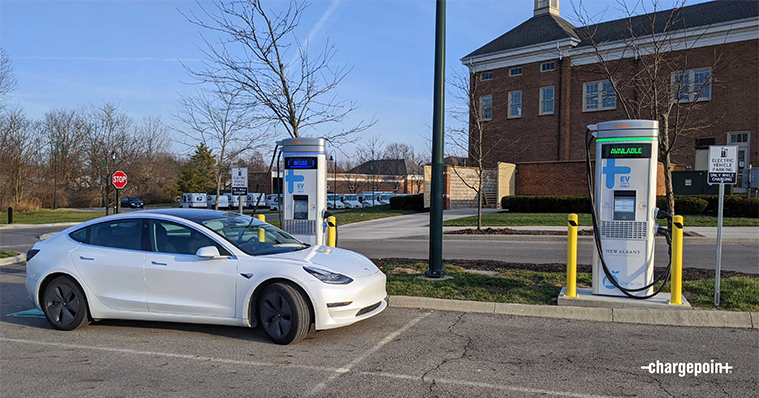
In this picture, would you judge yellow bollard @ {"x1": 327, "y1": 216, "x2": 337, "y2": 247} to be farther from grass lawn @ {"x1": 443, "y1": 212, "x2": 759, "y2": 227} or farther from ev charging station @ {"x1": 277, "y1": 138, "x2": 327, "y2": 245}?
grass lawn @ {"x1": 443, "y1": 212, "x2": 759, "y2": 227}

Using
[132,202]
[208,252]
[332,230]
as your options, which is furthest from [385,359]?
[132,202]

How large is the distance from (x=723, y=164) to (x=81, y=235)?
8.13 m

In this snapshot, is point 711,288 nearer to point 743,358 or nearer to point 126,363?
point 743,358

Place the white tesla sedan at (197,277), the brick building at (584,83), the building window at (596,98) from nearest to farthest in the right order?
1. the white tesla sedan at (197,277)
2. the brick building at (584,83)
3. the building window at (596,98)

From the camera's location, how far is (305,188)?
9859 millimetres

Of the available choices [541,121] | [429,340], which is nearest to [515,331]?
[429,340]

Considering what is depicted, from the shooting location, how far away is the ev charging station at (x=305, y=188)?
9789 millimetres

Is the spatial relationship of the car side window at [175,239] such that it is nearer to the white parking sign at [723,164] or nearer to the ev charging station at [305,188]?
the ev charging station at [305,188]

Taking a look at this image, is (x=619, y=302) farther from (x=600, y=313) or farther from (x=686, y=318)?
(x=686, y=318)

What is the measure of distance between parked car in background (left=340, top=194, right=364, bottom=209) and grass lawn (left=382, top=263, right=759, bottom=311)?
145ft

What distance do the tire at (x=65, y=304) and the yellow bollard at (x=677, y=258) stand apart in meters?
7.00

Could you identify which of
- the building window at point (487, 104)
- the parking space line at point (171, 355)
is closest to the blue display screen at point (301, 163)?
the parking space line at point (171, 355)

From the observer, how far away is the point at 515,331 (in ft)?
21.6

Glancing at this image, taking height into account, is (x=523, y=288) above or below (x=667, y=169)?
below
